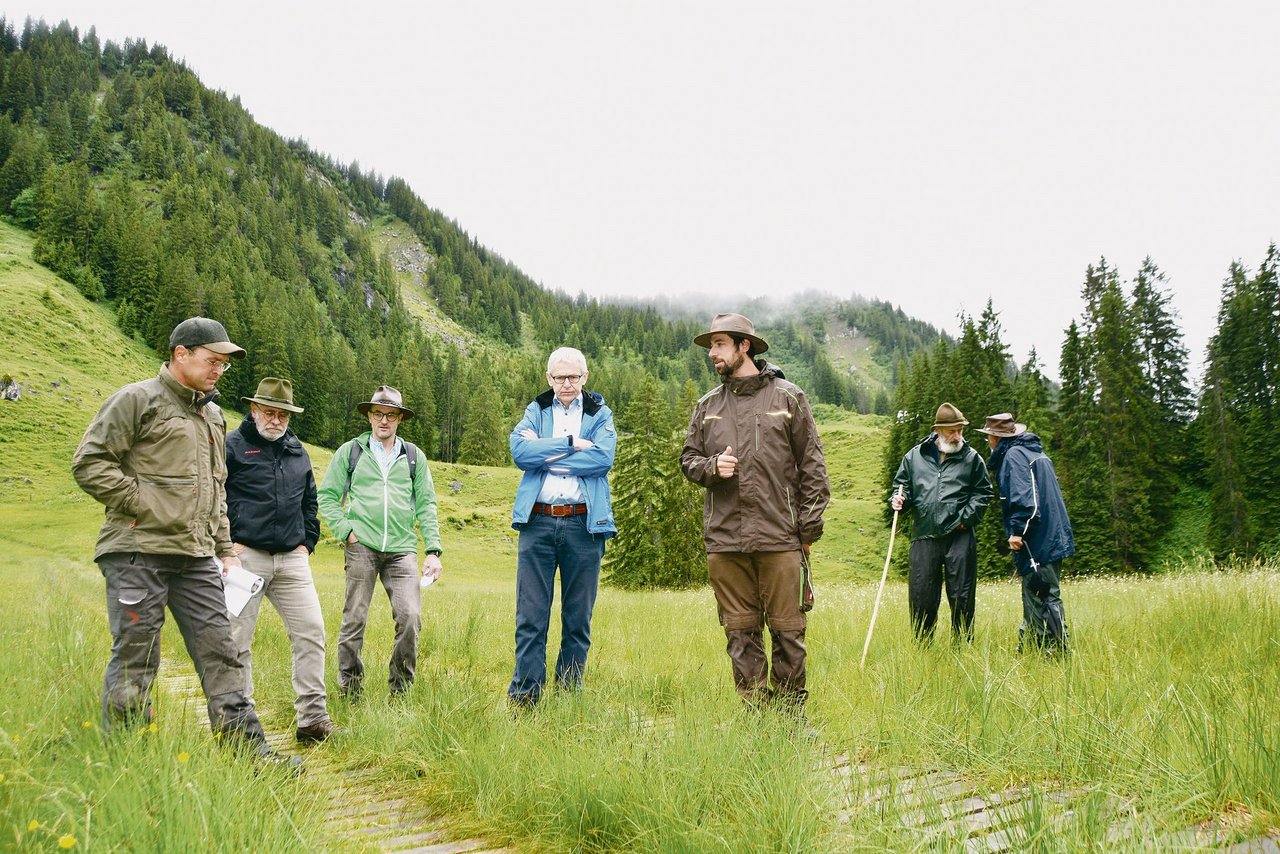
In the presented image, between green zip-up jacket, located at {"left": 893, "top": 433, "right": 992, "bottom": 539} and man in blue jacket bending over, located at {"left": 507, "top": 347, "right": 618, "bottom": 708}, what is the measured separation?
9.87 feet

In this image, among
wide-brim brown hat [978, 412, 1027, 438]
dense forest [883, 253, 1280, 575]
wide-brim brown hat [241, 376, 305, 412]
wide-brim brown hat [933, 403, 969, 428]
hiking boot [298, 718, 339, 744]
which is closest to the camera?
hiking boot [298, 718, 339, 744]

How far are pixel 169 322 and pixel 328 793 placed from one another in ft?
336

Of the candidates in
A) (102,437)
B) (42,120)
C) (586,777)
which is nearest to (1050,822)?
(586,777)

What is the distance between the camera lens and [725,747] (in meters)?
3.19

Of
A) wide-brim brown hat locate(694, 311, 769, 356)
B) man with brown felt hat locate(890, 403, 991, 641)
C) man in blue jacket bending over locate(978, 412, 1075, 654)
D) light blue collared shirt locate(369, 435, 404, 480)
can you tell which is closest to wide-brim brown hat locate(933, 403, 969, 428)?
man with brown felt hat locate(890, 403, 991, 641)

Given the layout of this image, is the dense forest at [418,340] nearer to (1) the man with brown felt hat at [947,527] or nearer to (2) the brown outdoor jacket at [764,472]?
(1) the man with brown felt hat at [947,527]

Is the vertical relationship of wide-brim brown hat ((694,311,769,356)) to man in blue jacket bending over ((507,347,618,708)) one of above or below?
above

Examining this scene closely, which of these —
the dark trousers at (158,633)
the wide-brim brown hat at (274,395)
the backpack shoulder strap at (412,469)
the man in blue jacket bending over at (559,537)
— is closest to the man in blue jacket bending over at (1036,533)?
the man in blue jacket bending over at (559,537)

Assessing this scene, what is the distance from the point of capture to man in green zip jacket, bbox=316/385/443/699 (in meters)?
5.79

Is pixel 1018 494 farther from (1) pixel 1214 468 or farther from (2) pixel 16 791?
(1) pixel 1214 468

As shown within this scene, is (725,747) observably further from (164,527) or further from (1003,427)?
(1003,427)

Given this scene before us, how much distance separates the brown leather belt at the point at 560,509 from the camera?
523cm

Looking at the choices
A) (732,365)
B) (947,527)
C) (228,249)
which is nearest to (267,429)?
(732,365)

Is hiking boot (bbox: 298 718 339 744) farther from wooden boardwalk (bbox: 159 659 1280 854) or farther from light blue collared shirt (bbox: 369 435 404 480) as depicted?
light blue collared shirt (bbox: 369 435 404 480)
